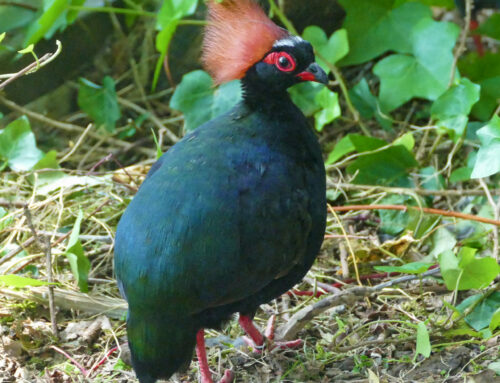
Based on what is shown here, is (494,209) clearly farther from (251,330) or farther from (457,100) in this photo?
(251,330)

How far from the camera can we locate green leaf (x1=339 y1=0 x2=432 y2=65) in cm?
421

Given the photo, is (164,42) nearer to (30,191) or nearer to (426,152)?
(30,191)

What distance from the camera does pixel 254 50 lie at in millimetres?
2725

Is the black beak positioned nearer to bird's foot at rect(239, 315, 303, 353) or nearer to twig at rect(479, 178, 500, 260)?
bird's foot at rect(239, 315, 303, 353)

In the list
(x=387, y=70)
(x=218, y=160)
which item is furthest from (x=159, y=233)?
(x=387, y=70)

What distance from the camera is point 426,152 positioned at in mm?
4164

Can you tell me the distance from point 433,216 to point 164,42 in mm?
1612

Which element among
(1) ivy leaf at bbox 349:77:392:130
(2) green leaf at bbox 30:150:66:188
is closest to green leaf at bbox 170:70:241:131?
(2) green leaf at bbox 30:150:66:188

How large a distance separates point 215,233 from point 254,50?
2.38 feet

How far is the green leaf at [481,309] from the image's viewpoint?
2887mm

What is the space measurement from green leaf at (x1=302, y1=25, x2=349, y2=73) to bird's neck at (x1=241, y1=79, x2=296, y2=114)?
1294 mm

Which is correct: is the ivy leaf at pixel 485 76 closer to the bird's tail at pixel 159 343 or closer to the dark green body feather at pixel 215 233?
the dark green body feather at pixel 215 233

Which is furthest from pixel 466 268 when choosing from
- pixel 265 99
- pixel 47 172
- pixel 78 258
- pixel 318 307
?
pixel 47 172

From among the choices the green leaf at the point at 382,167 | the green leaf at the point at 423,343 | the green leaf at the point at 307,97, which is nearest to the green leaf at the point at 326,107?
the green leaf at the point at 307,97
